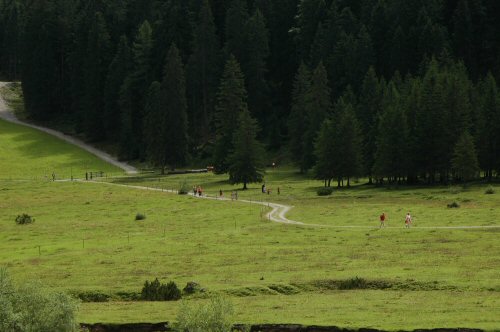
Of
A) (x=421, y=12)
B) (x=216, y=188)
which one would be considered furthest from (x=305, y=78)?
(x=216, y=188)

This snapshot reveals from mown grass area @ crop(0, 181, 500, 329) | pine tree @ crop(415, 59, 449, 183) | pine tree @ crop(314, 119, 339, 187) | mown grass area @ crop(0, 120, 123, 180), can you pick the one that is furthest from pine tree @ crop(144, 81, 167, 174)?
mown grass area @ crop(0, 181, 500, 329)

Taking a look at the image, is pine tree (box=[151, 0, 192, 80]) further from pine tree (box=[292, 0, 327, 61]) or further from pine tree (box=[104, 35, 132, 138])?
pine tree (box=[292, 0, 327, 61])

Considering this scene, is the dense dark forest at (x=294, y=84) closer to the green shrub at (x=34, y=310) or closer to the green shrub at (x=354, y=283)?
the green shrub at (x=354, y=283)

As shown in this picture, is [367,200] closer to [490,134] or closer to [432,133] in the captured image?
[432,133]

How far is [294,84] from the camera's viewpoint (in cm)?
16012

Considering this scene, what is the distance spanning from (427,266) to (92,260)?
2563 cm

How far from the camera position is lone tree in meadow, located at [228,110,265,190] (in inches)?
4902

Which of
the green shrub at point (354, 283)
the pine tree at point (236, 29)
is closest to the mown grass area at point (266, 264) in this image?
the green shrub at point (354, 283)

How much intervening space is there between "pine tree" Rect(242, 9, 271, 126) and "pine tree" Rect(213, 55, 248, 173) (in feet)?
45.7

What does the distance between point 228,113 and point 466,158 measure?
4685 cm

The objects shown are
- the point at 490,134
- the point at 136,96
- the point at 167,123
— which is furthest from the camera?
the point at 136,96

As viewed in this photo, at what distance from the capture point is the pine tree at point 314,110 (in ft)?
451

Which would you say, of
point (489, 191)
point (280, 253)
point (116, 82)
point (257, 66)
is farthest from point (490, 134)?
point (116, 82)

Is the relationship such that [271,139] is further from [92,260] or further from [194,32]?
[92,260]
